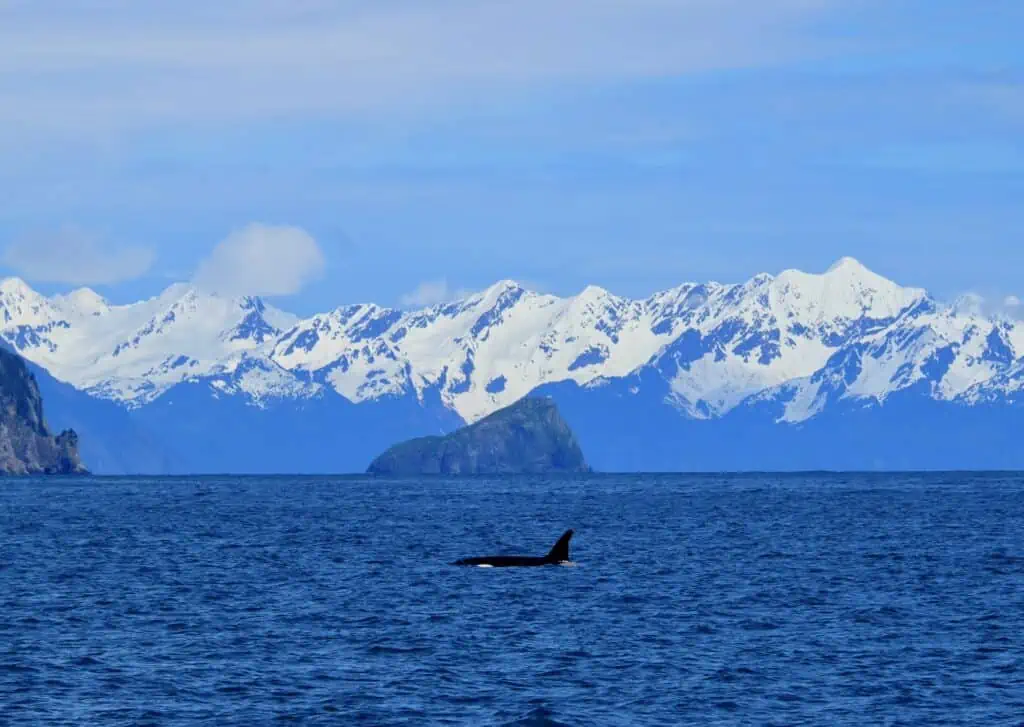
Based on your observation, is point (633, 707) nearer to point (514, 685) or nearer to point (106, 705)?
point (514, 685)

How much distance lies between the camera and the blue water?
177ft

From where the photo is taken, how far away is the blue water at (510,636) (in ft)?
177

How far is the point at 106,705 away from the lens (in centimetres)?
5381

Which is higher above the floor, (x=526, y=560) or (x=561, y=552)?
(x=561, y=552)

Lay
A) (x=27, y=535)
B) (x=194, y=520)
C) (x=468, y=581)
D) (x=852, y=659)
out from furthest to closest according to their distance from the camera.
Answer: (x=194, y=520) → (x=27, y=535) → (x=468, y=581) → (x=852, y=659)

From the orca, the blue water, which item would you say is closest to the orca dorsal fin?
the orca

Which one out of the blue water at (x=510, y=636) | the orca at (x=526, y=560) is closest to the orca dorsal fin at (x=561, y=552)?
the orca at (x=526, y=560)

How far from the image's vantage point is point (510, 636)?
69.7 metres

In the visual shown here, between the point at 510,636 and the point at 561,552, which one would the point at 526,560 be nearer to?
the point at 561,552

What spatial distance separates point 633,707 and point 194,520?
419 feet

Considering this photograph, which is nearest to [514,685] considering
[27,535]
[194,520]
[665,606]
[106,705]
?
[106,705]

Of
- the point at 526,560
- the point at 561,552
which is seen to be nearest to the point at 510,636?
the point at 526,560

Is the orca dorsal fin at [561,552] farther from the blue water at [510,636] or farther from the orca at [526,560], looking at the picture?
the blue water at [510,636]

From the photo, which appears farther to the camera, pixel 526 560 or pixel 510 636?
pixel 526 560
